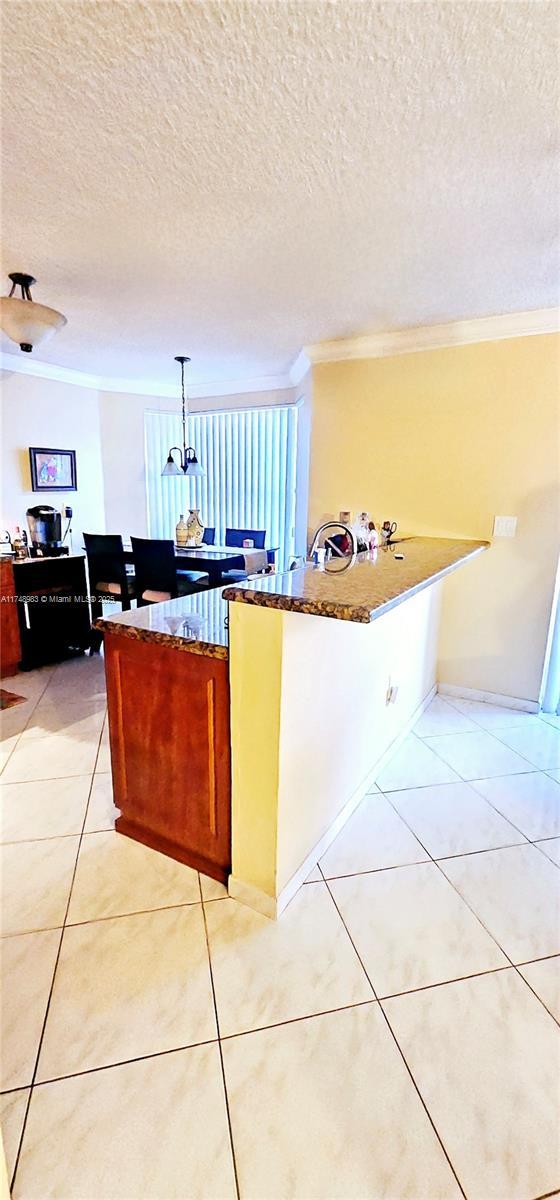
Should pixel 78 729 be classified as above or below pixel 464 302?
below

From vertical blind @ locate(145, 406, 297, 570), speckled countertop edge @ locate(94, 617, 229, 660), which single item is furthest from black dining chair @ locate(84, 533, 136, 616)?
speckled countertop edge @ locate(94, 617, 229, 660)

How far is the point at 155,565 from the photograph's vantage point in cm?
364

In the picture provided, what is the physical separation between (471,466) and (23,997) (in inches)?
124

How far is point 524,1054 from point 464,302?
9.93 feet

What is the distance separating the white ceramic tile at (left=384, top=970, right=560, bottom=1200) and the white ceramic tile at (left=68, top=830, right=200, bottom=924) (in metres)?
0.74

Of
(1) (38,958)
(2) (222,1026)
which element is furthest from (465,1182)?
(1) (38,958)

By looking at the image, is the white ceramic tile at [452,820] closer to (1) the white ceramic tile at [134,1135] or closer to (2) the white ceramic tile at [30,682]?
(1) the white ceramic tile at [134,1135]

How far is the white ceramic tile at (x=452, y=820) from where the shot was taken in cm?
188

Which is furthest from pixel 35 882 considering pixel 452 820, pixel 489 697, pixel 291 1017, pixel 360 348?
pixel 360 348

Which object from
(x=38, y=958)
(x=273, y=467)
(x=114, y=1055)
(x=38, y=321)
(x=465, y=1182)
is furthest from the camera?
(x=273, y=467)

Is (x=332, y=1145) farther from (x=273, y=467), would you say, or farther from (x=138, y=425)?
(x=138, y=425)

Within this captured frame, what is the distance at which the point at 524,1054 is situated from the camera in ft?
3.81

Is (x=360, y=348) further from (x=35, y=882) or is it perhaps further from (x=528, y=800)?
(x=35, y=882)

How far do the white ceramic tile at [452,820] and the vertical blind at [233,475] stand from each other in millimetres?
2924
